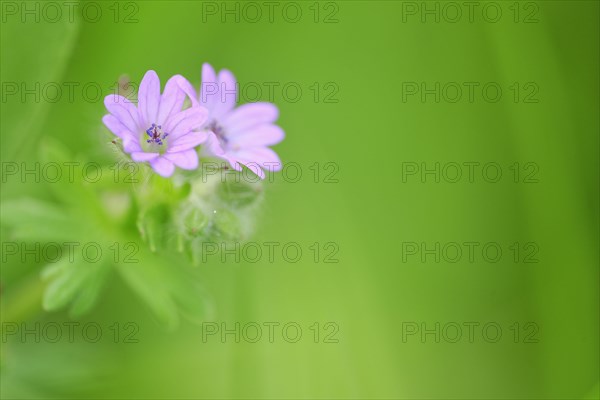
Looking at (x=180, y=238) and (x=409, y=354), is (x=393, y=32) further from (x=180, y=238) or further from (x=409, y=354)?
(x=180, y=238)

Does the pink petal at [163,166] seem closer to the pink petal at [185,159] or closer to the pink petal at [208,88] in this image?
the pink petal at [185,159]

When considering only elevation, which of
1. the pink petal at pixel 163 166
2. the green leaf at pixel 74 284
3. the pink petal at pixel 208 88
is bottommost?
the green leaf at pixel 74 284

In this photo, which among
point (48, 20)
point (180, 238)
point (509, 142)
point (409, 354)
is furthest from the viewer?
point (509, 142)

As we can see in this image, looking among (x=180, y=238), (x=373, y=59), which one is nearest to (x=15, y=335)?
(x=180, y=238)

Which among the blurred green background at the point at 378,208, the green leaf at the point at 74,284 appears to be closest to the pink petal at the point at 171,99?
the green leaf at the point at 74,284

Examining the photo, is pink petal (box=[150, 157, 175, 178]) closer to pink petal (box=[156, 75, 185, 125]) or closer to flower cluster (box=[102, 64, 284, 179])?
flower cluster (box=[102, 64, 284, 179])

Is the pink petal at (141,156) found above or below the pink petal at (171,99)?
below

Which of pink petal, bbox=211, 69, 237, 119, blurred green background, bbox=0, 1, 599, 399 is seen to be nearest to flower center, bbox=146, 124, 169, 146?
pink petal, bbox=211, 69, 237, 119

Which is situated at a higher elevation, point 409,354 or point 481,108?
point 481,108
